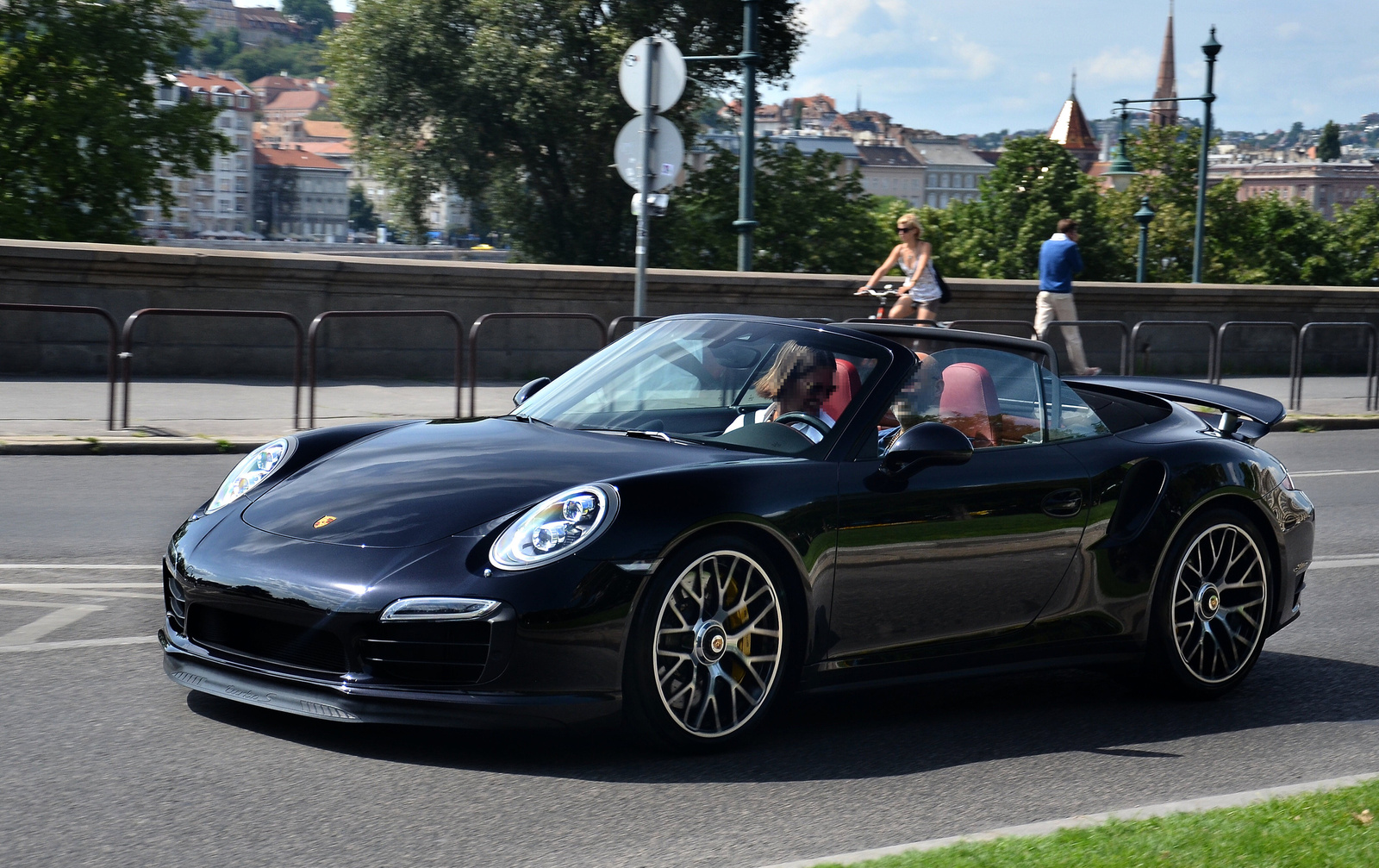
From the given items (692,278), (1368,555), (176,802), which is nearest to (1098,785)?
(176,802)

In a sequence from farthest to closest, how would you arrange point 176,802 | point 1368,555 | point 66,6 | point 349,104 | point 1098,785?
point 349,104 < point 66,6 < point 1368,555 < point 1098,785 < point 176,802

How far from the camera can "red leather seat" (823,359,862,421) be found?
17.0 feet

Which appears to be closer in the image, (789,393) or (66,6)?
(789,393)

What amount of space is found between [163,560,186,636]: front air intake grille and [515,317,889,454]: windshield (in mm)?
1385

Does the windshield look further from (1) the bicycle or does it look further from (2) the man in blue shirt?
(2) the man in blue shirt

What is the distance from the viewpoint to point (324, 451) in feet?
17.6

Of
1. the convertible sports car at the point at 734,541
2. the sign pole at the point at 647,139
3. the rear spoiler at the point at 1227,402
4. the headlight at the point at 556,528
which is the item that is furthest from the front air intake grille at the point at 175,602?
the sign pole at the point at 647,139

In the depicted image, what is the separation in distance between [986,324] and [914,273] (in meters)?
1.95

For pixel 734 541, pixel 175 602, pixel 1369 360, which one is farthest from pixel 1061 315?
pixel 175 602

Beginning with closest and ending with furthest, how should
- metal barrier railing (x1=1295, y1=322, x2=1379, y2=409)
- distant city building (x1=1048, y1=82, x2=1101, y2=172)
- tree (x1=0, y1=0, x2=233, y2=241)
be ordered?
1. metal barrier railing (x1=1295, y1=322, x2=1379, y2=409)
2. tree (x1=0, y1=0, x2=233, y2=241)
3. distant city building (x1=1048, y1=82, x2=1101, y2=172)

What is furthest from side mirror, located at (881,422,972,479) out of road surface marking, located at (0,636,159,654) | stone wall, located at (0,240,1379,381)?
stone wall, located at (0,240,1379,381)

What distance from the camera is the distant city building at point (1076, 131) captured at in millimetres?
190000

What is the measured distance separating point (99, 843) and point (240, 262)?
39.8ft

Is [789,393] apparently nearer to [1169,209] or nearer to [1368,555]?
[1368,555]
